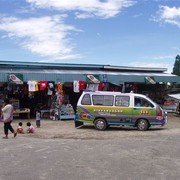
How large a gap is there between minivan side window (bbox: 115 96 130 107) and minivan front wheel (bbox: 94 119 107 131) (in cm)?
115

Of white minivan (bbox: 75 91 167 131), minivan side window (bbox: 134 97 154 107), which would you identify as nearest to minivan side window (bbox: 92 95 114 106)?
white minivan (bbox: 75 91 167 131)

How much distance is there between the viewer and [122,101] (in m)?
23.2

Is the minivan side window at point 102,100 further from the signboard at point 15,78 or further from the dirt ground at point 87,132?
the signboard at point 15,78

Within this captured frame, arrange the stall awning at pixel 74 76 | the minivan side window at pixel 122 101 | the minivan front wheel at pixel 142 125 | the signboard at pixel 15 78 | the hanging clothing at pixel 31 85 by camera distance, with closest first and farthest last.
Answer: the minivan front wheel at pixel 142 125
the minivan side window at pixel 122 101
the signboard at pixel 15 78
the hanging clothing at pixel 31 85
the stall awning at pixel 74 76

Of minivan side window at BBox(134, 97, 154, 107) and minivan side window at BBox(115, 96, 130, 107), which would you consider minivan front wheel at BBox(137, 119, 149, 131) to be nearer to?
minivan side window at BBox(134, 97, 154, 107)

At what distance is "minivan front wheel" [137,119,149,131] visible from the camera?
22891 mm

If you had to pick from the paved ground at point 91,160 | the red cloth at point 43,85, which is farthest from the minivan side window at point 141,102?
the red cloth at point 43,85

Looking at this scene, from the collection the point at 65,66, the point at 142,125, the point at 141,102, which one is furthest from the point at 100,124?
the point at 65,66

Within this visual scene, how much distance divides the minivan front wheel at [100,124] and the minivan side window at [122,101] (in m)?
1.15

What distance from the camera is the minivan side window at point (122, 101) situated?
23.1 meters

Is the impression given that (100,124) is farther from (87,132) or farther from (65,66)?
(65,66)

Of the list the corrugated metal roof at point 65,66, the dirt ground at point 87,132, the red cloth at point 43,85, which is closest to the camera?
the dirt ground at point 87,132

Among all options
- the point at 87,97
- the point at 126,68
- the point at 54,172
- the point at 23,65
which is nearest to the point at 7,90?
the point at 23,65

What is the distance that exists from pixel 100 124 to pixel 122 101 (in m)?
1.64
